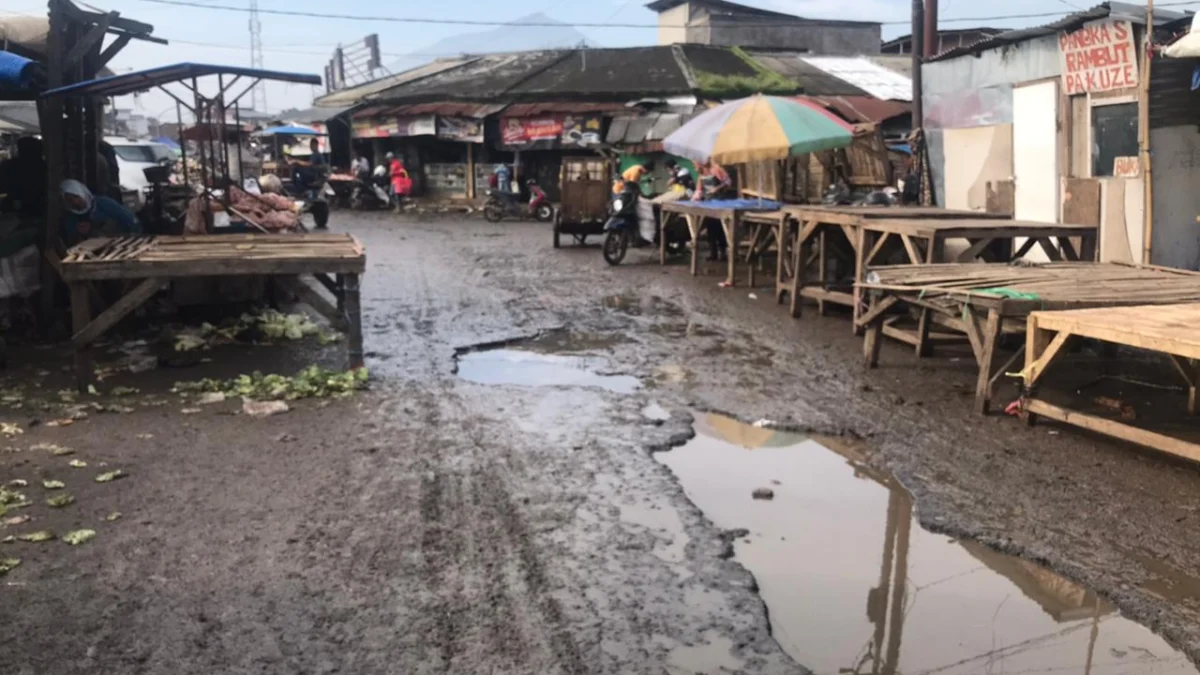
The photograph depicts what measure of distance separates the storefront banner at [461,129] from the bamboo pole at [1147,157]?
19.2 m

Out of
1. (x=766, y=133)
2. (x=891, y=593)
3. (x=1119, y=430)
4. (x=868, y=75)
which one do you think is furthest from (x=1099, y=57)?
(x=868, y=75)

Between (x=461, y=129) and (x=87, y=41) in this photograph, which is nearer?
(x=87, y=41)

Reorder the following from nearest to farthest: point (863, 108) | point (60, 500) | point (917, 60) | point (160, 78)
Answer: point (60, 500)
point (160, 78)
point (917, 60)
point (863, 108)

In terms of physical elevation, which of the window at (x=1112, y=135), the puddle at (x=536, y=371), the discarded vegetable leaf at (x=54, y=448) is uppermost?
the window at (x=1112, y=135)

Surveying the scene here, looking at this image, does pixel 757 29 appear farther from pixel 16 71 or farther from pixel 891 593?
pixel 891 593

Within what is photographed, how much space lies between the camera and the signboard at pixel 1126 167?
997 centimetres

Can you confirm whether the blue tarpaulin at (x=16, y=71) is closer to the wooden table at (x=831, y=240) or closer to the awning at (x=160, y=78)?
the awning at (x=160, y=78)

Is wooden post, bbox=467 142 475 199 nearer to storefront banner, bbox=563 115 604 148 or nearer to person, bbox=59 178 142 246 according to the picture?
storefront banner, bbox=563 115 604 148

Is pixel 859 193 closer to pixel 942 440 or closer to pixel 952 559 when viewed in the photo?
pixel 942 440

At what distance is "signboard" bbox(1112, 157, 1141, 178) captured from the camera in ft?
32.7

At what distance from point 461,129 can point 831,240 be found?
17624 millimetres

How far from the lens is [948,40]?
32.5m

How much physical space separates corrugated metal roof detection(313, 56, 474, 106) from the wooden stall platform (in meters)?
25.4

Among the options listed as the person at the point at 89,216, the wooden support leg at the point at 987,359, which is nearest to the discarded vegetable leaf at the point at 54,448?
the person at the point at 89,216
